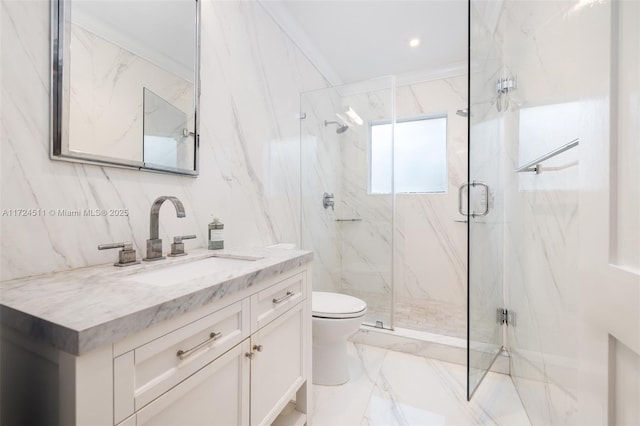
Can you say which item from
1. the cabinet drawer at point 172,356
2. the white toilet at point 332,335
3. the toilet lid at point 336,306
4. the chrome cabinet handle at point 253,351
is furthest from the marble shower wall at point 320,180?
the cabinet drawer at point 172,356

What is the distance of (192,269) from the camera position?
1.11m

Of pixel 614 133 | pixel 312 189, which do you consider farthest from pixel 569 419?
pixel 312 189

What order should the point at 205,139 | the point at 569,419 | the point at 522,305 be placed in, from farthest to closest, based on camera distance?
the point at 522,305, the point at 205,139, the point at 569,419

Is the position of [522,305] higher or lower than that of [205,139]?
lower

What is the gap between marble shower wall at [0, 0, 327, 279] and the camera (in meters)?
0.80

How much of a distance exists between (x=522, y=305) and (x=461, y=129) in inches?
74.3

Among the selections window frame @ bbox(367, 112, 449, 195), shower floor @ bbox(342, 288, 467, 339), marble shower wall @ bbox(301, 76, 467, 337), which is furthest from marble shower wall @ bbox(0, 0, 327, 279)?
shower floor @ bbox(342, 288, 467, 339)

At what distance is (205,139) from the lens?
1.43 metres

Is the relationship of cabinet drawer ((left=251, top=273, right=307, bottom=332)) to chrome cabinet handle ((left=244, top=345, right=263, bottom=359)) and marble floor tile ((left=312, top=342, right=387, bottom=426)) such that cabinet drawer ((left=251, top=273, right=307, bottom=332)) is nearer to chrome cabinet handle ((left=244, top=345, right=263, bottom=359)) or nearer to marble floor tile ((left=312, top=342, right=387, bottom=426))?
chrome cabinet handle ((left=244, top=345, right=263, bottom=359))

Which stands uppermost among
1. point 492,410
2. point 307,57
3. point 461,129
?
point 307,57

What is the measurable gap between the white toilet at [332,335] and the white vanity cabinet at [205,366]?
31cm

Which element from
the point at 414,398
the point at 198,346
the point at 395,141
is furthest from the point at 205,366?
the point at 395,141

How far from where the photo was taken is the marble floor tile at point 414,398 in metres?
1.40

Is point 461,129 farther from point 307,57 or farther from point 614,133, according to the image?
point 614,133
